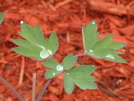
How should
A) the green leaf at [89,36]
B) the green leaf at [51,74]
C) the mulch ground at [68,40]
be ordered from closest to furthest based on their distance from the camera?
the green leaf at [51,74] < the green leaf at [89,36] < the mulch ground at [68,40]

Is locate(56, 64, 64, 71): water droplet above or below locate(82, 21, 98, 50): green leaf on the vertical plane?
below

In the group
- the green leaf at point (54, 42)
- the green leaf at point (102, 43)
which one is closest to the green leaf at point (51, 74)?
the green leaf at point (54, 42)

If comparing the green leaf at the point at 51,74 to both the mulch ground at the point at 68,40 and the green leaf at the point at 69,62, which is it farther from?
the mulch ground at the point at 68,40

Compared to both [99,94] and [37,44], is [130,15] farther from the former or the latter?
[37,44]

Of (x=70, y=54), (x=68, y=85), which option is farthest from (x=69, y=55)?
(x=68, y=85)

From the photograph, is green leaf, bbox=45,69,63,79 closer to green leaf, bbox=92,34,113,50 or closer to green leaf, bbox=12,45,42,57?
green leaf, bbox=12,45,42,57

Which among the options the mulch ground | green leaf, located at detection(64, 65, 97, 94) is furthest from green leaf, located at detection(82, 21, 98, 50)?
the mulch ground

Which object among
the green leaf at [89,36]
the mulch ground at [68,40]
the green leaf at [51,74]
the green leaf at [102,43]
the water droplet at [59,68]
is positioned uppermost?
the green leaf at [89,36]

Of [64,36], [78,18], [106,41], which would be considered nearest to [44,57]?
[106,41]
